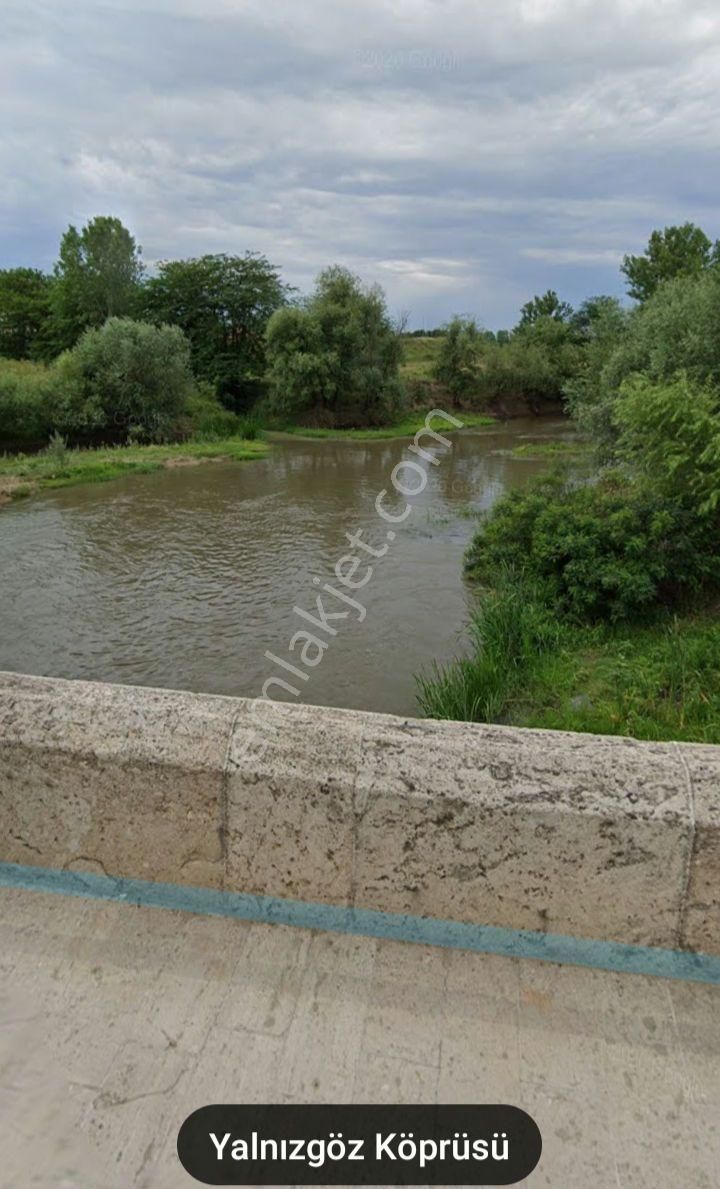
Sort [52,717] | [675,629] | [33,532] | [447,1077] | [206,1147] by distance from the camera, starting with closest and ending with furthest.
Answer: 1. [206,1147]
2. [447,1077]
3. [52,717]
4. [675,629]
5. [33,532]

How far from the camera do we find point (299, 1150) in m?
1.34

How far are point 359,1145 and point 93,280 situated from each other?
4287 centimetres

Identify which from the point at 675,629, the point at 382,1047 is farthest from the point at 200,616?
the point at 382,1047

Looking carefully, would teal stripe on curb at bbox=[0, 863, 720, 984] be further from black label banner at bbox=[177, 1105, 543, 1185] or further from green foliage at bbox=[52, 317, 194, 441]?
green foliage at bbox=[52, 317, 194, 441]

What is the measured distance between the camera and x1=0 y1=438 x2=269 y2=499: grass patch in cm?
1816

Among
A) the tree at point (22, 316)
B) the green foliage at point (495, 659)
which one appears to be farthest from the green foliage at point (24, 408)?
the green foliage at point (495, 659)

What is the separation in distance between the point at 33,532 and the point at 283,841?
13.5 meters

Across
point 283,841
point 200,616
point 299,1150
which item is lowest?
point 200,616

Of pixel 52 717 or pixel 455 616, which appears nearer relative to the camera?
pixel 52 717

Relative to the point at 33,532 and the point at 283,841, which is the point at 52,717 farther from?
the point at 33,532

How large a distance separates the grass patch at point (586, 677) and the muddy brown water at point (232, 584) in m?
0.91

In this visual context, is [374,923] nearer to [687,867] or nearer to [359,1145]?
[359,1145]

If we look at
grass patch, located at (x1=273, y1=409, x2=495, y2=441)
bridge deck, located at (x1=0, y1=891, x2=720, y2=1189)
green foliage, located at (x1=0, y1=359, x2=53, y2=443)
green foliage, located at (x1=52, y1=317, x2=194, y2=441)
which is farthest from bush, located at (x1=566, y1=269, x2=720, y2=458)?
green foliage, located at (x1=0, y1=359, x2=53, y2=443)

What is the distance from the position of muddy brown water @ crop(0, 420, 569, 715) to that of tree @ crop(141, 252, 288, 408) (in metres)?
17.5
